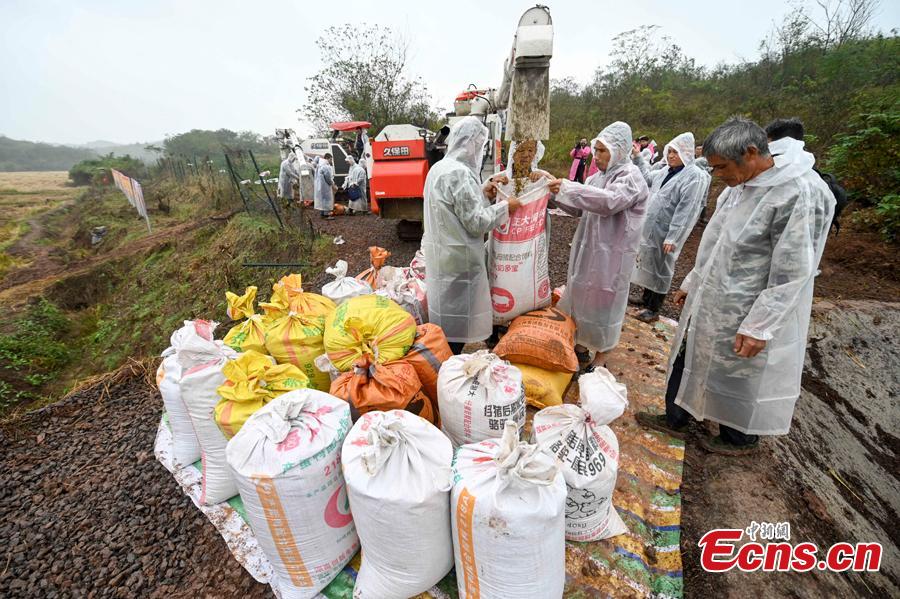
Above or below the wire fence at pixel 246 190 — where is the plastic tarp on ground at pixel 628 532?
below

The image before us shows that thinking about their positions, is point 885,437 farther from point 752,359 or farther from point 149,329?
point 149,329

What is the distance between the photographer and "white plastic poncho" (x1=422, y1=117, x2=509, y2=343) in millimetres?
2270

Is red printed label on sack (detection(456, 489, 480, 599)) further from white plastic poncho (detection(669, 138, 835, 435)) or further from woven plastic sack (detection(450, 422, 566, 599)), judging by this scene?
white plastic poncho (detection(669, 138, 835, 435))

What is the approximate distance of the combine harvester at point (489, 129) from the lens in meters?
2.85

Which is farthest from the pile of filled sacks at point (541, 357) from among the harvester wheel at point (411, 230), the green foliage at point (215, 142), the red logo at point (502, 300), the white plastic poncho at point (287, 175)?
the green foliage at point (215, 142)

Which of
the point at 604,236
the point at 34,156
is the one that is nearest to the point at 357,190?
the point at 604,236

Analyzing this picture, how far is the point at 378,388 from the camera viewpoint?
71.4 inches

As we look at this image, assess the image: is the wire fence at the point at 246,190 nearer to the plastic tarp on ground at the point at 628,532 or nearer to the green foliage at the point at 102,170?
the plastic tarp on ground at the point at 628,532

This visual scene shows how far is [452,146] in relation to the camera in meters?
2.36

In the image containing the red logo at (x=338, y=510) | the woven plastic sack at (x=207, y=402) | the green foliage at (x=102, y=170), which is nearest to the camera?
the red logo at (x=338, y=510)

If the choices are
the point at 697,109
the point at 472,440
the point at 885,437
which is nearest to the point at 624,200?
the point at 472,440

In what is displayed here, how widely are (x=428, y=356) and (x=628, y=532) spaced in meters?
1.28

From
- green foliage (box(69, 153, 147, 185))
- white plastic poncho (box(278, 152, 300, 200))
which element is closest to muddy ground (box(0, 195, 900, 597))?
white plastic poncho (box(278, 152, 300, 200))

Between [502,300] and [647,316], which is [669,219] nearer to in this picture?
[647,316]
